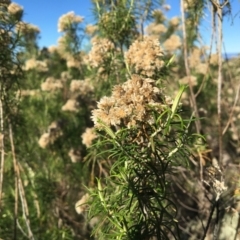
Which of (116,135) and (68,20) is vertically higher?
(68,20)

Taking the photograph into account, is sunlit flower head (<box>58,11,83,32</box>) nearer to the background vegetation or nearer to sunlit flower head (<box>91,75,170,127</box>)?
the background vegetation

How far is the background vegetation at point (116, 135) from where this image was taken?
5.06 feet

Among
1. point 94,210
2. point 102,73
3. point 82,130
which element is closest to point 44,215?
point 82,130

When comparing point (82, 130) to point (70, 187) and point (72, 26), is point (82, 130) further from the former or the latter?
point (72, 26)

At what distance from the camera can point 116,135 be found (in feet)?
4.93

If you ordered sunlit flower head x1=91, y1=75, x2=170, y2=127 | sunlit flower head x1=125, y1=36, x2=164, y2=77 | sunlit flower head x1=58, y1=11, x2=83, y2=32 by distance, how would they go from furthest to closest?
sunlit flower head x1=58, y1=11, x2=83, y2=32 < sunlit flower head x1=125, y1=36, x2=164, y2=77 < sunlit flower head x1=91, y1=75, x2=170, y2=127

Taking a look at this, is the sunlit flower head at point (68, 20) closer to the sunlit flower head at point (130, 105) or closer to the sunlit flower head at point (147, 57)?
the sunlit flower head at point (147, 57)

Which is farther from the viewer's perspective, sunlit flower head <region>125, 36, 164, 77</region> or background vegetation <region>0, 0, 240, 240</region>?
sunlit flower head <region>125, 36, 164, 77</region>

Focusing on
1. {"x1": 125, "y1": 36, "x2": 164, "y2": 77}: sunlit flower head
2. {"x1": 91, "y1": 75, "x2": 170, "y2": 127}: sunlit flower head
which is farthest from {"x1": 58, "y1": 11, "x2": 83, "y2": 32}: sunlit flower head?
{"x1": 91, "y1": 75, "x2": 170, "y2": 127}: sunlit flower head

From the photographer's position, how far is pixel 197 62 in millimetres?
7883

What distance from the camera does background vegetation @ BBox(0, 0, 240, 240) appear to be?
154cm

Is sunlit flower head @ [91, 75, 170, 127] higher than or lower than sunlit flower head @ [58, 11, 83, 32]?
lower

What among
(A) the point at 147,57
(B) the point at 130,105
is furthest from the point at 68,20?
(B) the point at 130,105

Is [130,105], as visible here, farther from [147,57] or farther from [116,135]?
[147,57]
